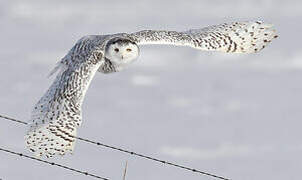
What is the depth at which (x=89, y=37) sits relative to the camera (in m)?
22.3

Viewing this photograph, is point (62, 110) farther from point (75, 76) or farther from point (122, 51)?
point (122, 51)

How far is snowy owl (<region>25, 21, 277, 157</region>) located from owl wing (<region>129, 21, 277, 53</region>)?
0.04 metres

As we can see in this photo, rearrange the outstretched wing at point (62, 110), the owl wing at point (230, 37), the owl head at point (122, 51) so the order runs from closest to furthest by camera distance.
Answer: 1. the outstretched wing at point (62, 110)
2. the owl head at point (122, 51)
3. the owl wing at point (230, 37)

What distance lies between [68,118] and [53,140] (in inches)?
21.8

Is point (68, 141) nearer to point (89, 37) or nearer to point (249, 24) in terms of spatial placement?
point (89, 37)

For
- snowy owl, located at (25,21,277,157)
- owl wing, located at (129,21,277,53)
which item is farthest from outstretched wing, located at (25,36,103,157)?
owl wing, located at (129,21,277,53)

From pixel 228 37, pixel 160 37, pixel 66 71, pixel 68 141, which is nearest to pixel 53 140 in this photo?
pixel 68 141

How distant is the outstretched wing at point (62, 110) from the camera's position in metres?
20.0

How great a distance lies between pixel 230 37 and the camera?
2447cm

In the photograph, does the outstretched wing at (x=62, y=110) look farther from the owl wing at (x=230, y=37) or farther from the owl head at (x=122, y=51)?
the owl wing at (x=230, y=37)

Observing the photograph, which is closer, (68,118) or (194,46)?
(68,118)

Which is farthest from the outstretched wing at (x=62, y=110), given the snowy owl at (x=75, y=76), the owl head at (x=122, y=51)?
the owl head at (x=122, y=51)

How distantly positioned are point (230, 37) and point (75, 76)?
17.7 feet

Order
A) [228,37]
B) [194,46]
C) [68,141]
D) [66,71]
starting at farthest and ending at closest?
[228,37]
[194,46]
[66,71]
[68,141]
